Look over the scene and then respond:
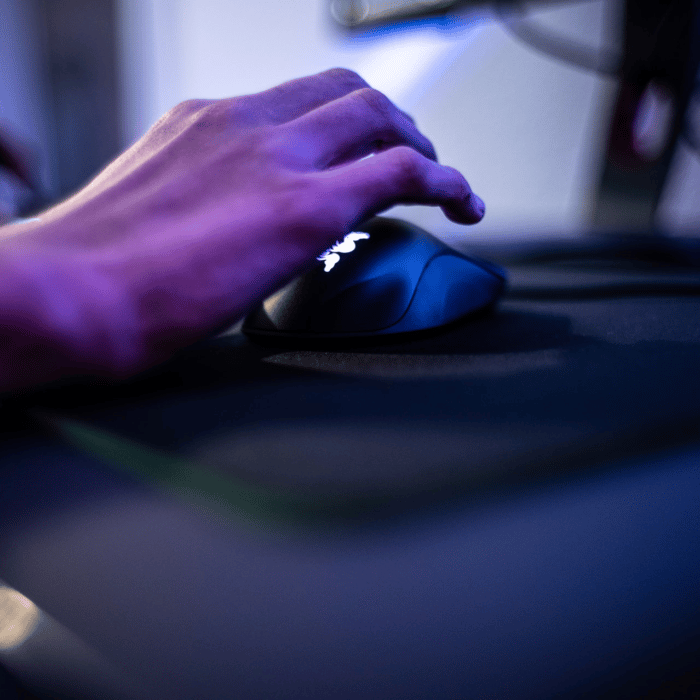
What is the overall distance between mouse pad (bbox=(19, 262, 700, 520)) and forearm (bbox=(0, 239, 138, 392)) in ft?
Answer: 0.05

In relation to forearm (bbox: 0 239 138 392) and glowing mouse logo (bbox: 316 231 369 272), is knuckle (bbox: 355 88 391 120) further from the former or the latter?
forearm (bbox: 0 239 138 392)

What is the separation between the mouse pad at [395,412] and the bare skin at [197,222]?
3cm

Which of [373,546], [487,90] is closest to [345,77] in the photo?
[373,546]

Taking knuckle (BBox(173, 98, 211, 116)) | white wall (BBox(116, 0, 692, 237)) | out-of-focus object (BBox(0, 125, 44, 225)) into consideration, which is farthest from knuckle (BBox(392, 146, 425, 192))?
out-of-focus object (BBox(0, 125, 44, 225))

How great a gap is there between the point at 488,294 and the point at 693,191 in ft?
3.13

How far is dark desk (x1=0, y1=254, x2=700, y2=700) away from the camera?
5.2 inches

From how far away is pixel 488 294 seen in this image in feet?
1.06

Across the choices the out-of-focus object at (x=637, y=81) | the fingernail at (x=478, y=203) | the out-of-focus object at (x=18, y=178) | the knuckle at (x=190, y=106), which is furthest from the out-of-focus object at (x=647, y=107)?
the out-of-focus object at (x=18, y=178)

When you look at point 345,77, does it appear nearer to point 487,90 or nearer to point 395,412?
point 395,412

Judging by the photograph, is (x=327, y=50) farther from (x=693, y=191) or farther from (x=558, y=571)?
(x=558, y=571)

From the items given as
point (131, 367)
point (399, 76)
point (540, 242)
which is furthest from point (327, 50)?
point (131, 367)

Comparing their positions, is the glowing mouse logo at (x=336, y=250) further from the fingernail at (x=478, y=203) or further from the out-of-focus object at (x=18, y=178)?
the out-of-focus object at (x=18, y=178)

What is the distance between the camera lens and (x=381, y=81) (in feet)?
4.49

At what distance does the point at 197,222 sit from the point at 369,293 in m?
0.08
